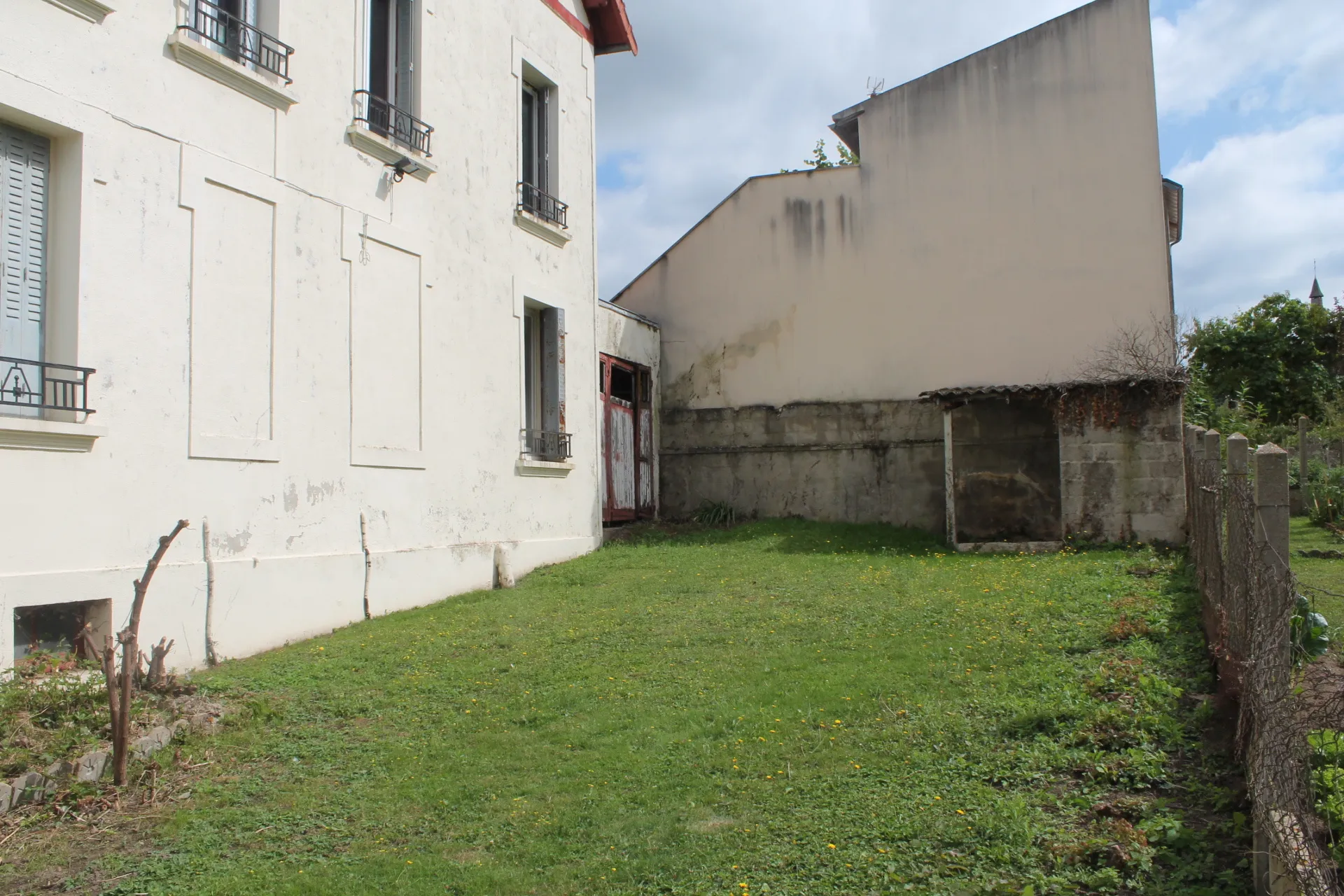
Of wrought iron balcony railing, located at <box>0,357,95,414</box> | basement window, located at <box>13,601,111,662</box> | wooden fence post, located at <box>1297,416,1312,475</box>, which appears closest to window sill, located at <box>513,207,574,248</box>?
wrought iron balcony railing, located at <box>0,357,95,414</box>

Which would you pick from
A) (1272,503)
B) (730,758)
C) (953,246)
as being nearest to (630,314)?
(953,246)

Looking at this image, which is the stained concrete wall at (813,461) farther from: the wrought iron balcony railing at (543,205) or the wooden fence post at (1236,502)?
the wooden fence post at (1236,502)

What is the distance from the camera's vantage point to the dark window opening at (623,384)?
16125mm

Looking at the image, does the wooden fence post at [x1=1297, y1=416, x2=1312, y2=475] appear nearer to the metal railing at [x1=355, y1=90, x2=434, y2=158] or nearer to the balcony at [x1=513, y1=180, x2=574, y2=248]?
the balcony at [x1=513, y1=180, x2=574, y2=248]

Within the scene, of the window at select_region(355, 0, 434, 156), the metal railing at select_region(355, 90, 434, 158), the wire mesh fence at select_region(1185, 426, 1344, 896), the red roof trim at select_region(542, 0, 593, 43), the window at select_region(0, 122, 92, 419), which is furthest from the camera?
the red roof trim at select_region(542, 0, 593, 43)

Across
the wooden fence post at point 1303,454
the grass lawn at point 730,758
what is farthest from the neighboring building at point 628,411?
the wooden fence post at point 1303,454

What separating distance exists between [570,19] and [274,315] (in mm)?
7523

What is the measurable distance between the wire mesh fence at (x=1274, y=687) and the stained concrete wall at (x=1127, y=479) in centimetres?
643

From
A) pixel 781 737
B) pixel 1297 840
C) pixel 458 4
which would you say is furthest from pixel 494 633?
pixel 458 4

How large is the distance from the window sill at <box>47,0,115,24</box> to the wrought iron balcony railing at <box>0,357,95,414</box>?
2.44 metres

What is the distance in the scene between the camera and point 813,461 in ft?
53.6

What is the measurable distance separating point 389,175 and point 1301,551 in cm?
1188

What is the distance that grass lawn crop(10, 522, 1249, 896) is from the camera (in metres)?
4.35

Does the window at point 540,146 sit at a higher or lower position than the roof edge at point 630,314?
higher
